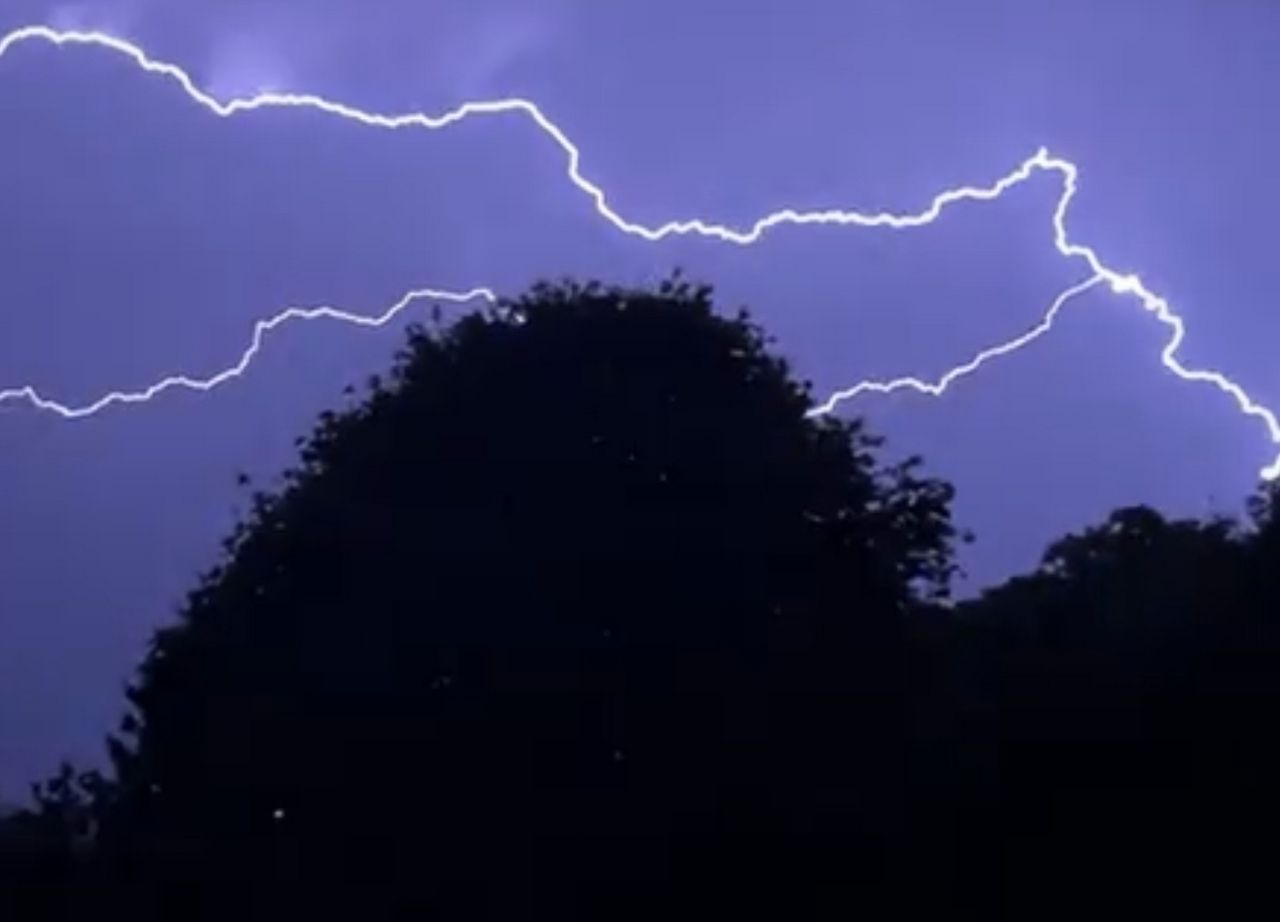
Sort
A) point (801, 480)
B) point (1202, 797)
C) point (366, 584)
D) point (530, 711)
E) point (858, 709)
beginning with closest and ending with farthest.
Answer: point (1202, 797) → point (858, 709) → point (530, 711) → point (366, 584) → point (801, 480)

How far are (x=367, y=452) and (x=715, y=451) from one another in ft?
10.1

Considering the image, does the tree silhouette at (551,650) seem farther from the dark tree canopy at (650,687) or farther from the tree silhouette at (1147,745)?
the tree silhouette at (1147,745)

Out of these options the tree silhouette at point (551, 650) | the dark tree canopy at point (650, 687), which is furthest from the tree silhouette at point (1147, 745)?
the tree silhouette at point (551, 650)

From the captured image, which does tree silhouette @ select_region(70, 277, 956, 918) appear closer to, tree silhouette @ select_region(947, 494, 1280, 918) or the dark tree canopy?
the dark tree canopy

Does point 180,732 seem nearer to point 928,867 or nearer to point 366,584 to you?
point 366,584

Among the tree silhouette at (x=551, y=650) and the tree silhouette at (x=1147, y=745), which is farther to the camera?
the tree silhouette at (x=551, y=650)

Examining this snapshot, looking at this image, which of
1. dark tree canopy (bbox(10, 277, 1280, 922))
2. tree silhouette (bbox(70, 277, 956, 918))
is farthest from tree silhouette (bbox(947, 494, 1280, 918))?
tree silhouette (bbox(70, 277, 956, 918))

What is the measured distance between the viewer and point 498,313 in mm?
28859

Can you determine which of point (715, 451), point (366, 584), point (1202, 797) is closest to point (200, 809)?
point (366, 584)

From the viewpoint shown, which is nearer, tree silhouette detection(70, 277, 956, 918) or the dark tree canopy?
the dark tree canopy

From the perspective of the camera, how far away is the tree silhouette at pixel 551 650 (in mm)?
21172

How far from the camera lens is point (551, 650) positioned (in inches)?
941

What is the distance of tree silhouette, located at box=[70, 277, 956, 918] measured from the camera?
2117 cm

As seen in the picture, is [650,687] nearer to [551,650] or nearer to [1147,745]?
[551,650]
